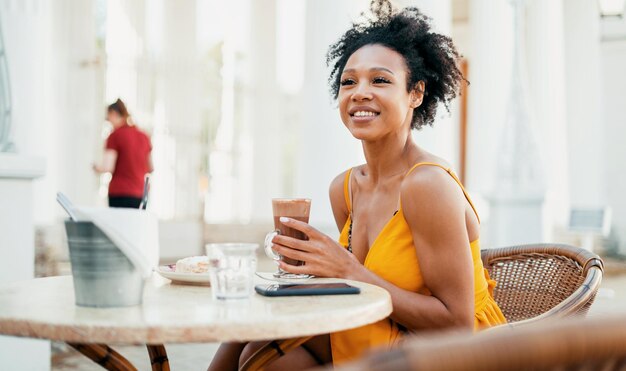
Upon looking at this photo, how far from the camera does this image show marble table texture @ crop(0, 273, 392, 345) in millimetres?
1089

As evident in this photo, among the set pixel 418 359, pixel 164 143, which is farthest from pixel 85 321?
pixel 164 143

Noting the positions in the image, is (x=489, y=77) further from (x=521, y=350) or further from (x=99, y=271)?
(x=521, y=350)

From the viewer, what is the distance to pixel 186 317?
3.83ft

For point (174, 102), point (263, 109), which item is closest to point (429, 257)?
point (174, 102)

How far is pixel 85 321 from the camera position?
3.66 ft

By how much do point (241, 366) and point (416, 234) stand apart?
53 centimetres

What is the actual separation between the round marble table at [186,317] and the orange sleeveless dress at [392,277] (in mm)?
224

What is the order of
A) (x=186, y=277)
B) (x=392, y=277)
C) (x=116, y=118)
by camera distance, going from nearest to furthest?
(x=186, y=277), (x=392, y=277), (x=116, y=118)

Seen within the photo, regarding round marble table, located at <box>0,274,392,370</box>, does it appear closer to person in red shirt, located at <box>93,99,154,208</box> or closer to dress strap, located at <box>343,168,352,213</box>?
dress strap, located at <box>343,168,352,213</box>

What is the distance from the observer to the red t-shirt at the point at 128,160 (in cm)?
570

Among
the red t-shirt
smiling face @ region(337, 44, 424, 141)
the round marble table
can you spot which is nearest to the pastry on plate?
the round marble table

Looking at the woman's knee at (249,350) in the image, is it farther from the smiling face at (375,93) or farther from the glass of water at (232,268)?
the smiling face at (375,93)

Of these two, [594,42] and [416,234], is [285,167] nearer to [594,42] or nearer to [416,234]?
[594,42]

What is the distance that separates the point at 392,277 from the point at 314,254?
0.23 meters
